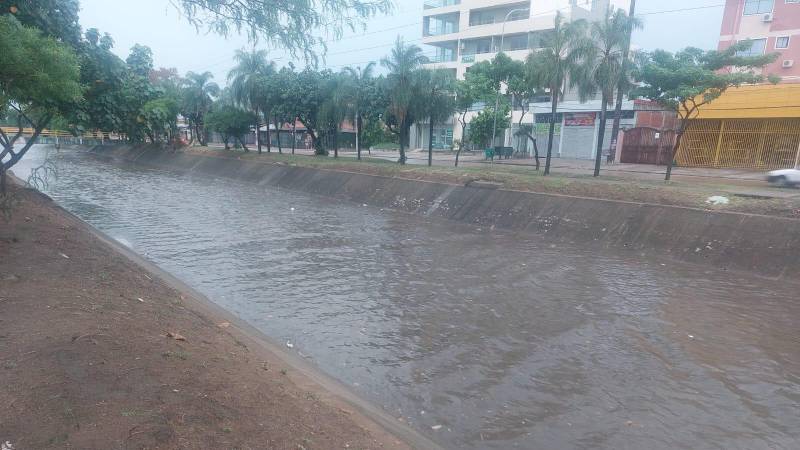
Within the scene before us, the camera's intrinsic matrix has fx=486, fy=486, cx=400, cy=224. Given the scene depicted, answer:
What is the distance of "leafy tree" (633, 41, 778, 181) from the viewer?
54.9 feet

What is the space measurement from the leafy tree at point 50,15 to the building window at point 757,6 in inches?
1615

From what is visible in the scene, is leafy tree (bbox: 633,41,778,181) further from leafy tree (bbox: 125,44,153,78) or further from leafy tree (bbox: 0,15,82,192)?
leafy tree (bbox: 0,15,82,192)

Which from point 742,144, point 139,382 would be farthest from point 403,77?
point 139,382

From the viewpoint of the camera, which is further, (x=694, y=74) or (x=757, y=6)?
(x=757, y=6)

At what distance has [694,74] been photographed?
17031mm

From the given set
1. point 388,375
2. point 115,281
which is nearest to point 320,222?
point 115,281

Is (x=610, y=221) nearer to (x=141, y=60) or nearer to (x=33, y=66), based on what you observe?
(x=141, y=60)

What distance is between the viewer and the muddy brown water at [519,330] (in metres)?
5.90

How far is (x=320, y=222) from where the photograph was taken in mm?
19625

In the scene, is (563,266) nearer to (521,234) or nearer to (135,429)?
(521,234)

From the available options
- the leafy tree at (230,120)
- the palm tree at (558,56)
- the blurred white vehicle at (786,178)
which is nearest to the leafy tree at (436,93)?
the palm tree at (558,56)

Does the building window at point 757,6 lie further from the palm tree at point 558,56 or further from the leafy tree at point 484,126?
the palm tree at point 558,56

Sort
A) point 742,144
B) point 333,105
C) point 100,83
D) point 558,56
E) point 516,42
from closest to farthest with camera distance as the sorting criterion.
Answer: point 100,83, point 558,56, point 742,144, point 333,105, point 516,42

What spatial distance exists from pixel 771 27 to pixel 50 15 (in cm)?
4143
